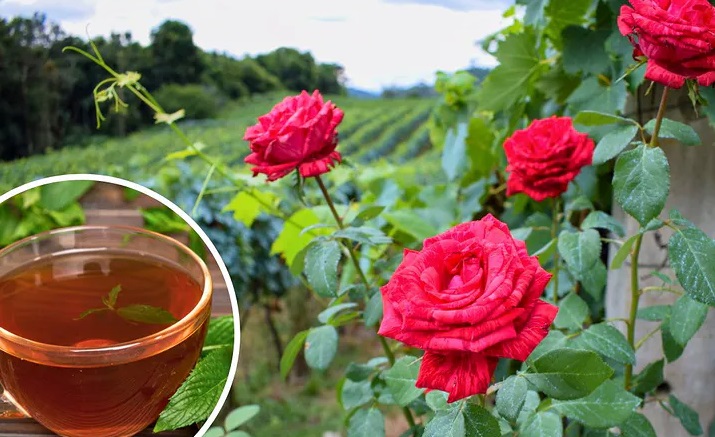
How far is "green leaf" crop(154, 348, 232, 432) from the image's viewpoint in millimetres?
597

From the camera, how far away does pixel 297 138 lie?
673 mm

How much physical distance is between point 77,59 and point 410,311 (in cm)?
110

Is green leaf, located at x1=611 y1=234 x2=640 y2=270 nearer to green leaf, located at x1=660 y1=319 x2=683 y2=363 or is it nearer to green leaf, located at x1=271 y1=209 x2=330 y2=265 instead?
green leaf, located at x1=660 y1=319 x2=683 y2=363

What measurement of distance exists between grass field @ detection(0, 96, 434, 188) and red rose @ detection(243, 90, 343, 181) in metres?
0.29

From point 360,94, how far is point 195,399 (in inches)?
56.3

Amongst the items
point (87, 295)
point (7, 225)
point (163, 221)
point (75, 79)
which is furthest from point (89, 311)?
point (75, 79)

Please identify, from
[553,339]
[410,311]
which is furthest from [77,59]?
→ [410,311]

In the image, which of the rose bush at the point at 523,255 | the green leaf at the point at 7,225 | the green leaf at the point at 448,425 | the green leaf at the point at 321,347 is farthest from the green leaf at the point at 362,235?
the green leaf at the point at 7,225

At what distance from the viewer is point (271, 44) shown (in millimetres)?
1688

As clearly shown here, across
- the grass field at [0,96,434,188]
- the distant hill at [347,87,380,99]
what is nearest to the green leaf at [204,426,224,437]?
the grass field at [0,96,434,188]

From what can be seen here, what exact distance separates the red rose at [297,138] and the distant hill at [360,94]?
1248mm

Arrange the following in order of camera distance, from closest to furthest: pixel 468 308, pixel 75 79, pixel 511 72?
1. pixel 468 308
2. pixel 511 72
3. pixel 75 79

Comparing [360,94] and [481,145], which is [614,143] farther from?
[360,94]

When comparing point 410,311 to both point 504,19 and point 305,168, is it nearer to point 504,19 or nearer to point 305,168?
point 305,168
